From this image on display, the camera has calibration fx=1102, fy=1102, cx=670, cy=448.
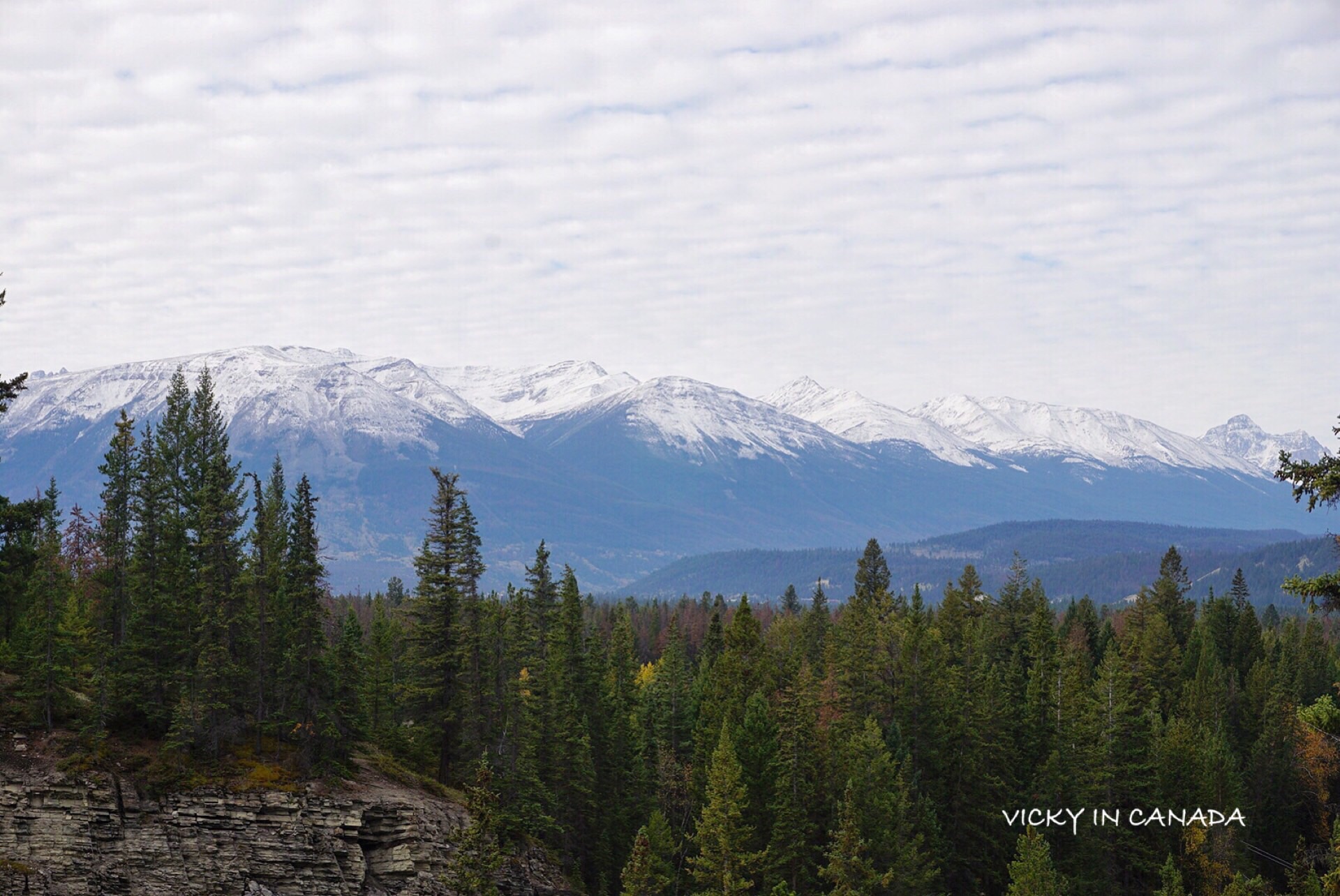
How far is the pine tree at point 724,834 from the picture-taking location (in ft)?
176

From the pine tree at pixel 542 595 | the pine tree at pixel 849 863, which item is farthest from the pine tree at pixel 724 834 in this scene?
the pine tree at pixel 542 595

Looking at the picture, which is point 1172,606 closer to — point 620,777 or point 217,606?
point 620,777

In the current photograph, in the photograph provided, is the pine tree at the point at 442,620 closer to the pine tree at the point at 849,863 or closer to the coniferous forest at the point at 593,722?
the coniferous forest at the point at 593,722

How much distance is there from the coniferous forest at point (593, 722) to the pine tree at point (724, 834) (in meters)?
0.18

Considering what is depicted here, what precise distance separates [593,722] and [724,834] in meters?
16.8

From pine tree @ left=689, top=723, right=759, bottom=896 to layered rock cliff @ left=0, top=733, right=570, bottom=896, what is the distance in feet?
40.2

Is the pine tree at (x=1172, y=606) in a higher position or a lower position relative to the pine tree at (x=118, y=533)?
lower

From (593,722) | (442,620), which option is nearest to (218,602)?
(442,620)

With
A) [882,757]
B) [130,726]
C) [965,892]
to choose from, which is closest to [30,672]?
[130,726]

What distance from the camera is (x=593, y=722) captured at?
225 feet

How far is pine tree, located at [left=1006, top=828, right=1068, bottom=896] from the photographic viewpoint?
50531 mm

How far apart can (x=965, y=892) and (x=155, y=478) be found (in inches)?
1990

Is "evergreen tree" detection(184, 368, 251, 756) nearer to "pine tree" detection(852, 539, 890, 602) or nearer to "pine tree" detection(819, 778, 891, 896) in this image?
"pine tree" detection(819, 778, 891, 896)

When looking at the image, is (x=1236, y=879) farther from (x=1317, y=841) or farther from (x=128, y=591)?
(x=128, y=591)
